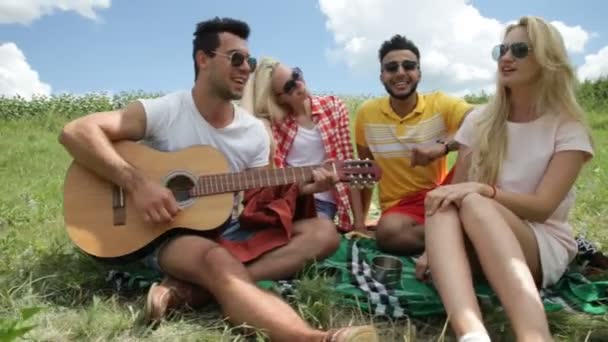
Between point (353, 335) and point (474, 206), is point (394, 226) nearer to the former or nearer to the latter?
point (474, 206)

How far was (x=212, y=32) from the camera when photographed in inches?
138

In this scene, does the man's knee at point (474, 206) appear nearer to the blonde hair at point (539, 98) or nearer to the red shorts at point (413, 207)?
the blonde hair at point (539, 98)

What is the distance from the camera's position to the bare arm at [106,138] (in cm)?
302

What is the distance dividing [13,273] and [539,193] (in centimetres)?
297

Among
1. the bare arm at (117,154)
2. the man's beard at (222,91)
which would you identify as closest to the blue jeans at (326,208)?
the man's beard at (222,91)

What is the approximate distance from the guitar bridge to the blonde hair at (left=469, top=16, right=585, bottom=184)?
189 centimetres

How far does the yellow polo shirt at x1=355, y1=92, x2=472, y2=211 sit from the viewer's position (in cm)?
404

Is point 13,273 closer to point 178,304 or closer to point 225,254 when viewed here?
point 178,304

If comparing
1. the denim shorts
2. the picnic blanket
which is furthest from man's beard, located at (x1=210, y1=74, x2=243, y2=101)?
the picnic blanket

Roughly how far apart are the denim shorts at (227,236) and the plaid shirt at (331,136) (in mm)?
925

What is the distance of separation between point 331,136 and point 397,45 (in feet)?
2.78

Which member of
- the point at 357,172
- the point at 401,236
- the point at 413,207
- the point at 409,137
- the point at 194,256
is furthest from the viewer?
the point at 409,137

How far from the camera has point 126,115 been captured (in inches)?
127

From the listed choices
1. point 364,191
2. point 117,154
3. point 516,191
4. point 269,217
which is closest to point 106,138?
point 117,154
